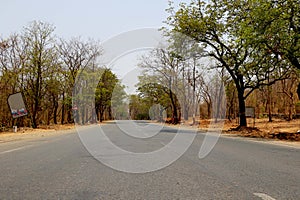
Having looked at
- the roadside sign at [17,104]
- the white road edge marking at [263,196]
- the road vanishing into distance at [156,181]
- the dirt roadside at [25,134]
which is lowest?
the dirt roadside at [25,134]

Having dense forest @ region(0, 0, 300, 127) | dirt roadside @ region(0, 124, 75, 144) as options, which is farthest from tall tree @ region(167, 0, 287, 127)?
dirt roadside @ region(0, 124, 75, 144)

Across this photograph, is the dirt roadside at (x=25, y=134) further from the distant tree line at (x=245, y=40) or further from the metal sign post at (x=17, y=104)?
the distant tree line at (x=245, y=40)

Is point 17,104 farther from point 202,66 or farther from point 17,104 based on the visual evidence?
point 202,66

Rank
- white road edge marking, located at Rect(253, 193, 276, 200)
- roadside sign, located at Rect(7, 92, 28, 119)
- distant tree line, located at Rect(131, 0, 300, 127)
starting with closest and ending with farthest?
white road edge marking, located at Rect(253, 193, 276, 200), distant tree line, located at Rect(131, 0, 300, 127), roadside sign, located at Rect(7, 92, 28, 119)

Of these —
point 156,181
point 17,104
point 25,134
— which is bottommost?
point 25,134

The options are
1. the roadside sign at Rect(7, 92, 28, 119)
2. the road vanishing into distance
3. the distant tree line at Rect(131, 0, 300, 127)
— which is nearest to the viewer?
the road vanishing into distance

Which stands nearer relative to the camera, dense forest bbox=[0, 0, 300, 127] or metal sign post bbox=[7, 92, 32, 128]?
dense forest bbox=[0, 0, 300, 127]

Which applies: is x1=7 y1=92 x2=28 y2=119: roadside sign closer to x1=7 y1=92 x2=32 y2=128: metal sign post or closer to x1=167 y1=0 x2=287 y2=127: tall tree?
x1=7 y1=92 x2=32 y2=128: metal sign post

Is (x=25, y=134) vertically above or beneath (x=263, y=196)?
beneath

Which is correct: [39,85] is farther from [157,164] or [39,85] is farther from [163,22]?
[157,164]

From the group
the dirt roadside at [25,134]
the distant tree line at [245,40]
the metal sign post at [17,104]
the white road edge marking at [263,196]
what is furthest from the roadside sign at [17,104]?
the white road edge marking at [263,196]

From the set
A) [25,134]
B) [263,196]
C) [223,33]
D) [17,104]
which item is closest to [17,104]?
[17,104]

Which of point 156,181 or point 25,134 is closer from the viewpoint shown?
point 156,181

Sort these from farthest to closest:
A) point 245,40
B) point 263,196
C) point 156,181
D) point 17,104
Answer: point 17,104
point 245,40
point 156,181
point 263,196
